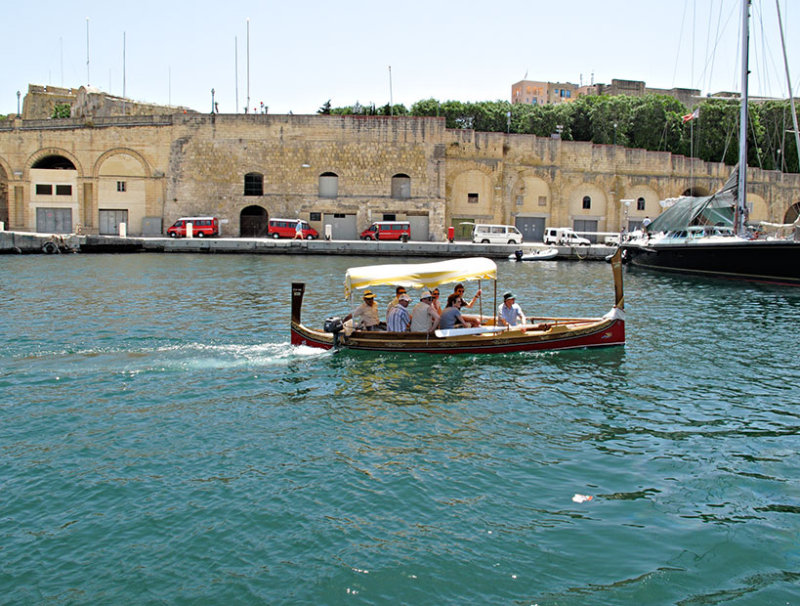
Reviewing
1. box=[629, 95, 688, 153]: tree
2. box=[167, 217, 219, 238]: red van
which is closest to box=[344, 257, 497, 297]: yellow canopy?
box=[167, 217, 219, 238]: red van

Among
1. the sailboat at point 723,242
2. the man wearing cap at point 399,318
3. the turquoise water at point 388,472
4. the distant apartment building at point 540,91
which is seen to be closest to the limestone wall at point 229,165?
the sailboat at point 723,242

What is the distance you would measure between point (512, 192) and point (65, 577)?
4434 centimetres

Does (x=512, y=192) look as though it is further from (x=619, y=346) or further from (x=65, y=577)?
(x=65, y=577)

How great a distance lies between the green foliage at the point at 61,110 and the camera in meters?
59.6

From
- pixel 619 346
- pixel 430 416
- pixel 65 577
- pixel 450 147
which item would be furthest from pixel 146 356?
pixel 450 147

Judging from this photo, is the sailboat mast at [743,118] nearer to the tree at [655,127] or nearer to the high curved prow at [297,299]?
the tree at [655,127]

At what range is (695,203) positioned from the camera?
35.1 meters

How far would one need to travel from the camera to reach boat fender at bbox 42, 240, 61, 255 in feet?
123

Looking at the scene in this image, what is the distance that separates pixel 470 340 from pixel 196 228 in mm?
32368

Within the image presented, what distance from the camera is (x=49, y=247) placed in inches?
1475

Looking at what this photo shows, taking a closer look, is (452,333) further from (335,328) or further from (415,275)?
(335,328)

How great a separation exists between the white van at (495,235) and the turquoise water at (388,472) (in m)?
26.4

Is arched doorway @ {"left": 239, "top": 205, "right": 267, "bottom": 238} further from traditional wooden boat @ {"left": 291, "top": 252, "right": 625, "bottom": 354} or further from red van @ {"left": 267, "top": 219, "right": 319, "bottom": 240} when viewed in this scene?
traditional wooden boat @ {"left": 291, "top": 252, "right": 625, "bottom": 354}

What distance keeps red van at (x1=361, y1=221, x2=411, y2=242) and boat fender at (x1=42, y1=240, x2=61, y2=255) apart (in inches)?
661
